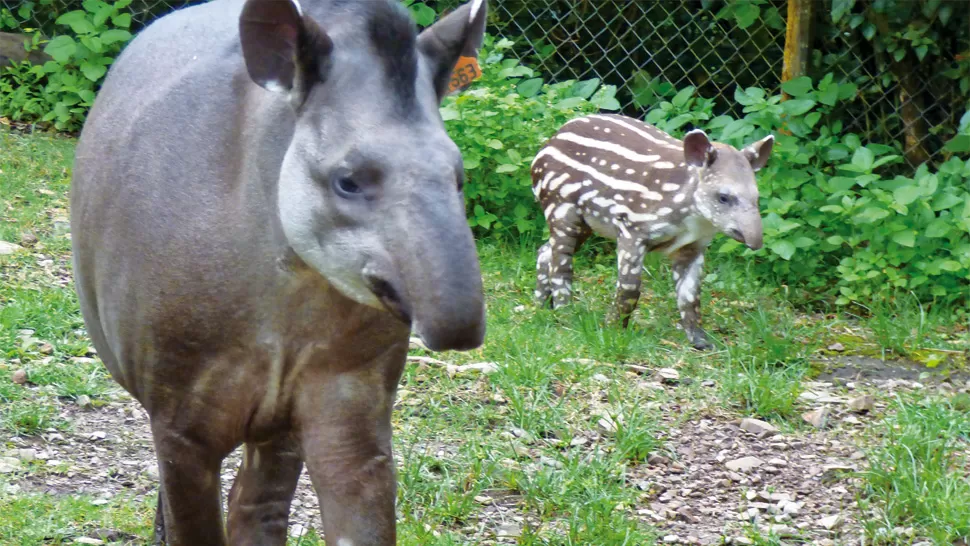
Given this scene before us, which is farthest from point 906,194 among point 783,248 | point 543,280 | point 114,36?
Result: point 114,36

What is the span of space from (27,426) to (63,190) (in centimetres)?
318

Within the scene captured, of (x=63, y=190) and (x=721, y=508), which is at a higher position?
(x=721, y=508)

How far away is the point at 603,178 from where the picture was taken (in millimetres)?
6023

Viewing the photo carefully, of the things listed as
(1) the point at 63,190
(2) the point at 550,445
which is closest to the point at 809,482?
(2) the point at 550,445

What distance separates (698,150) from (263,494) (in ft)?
11.2

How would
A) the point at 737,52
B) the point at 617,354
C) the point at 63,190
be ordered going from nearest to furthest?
the point at 617,354, the point at 63,190, the point at 737,52

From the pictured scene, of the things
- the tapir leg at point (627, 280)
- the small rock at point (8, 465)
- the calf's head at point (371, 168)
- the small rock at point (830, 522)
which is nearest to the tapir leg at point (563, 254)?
the tapir leg at point (627, 280)

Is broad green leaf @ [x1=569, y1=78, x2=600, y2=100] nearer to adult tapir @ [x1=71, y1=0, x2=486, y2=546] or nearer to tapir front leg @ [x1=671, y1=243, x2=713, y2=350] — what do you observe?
tapir front leg @ [x1=671, y1=243, x2=713, y2=350]

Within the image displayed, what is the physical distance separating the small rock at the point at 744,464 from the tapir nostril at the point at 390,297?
262 cm

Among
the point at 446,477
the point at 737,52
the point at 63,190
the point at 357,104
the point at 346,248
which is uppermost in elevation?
the point at 357,104

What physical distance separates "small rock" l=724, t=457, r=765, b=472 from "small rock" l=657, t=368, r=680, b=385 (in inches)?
32.1

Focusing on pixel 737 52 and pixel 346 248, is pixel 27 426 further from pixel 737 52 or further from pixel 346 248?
pixel 737 52

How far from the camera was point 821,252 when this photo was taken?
673 cm

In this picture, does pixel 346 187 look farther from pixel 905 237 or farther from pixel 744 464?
pixel 905 237
